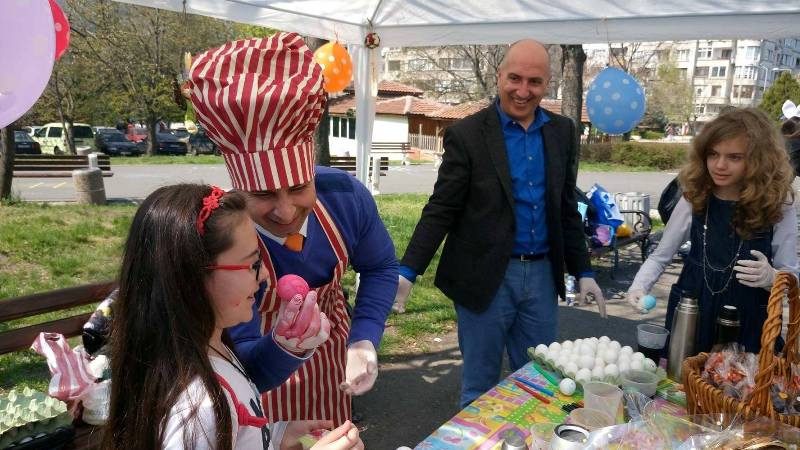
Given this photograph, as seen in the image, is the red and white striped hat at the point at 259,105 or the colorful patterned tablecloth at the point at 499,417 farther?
the colorful patterned tablecloth at the point at 499,417

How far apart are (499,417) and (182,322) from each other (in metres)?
0.96

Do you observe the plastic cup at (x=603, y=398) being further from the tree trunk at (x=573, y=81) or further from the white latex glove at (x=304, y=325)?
the tree trunk at (x=573, y=81)

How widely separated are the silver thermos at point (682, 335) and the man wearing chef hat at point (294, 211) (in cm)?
100

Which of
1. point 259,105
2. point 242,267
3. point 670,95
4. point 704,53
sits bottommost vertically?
point 242,267

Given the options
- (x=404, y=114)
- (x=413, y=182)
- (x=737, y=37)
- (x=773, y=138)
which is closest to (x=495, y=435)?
(x=773, y=138)

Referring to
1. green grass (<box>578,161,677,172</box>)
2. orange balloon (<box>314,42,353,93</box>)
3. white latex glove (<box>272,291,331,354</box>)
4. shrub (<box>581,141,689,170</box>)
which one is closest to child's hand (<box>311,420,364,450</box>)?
white latex glove (<box>272,291,331,354</box>)

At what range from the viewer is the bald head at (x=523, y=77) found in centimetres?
233

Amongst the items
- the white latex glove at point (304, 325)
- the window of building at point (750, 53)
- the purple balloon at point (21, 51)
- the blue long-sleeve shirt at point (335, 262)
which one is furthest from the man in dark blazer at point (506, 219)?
the window of building at point (750, 53)

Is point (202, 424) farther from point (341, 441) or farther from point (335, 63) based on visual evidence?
point (335, 63)

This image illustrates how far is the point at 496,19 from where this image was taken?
3977 millimetres

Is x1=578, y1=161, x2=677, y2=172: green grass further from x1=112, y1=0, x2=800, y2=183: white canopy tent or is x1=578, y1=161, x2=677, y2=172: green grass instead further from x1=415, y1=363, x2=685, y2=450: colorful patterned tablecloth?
x1=415, y1=363, x2=685, y2=450: colorful patterned tablecloth

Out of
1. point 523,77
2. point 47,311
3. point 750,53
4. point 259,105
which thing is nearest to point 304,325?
point 259,105

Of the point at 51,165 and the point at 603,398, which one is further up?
the point at 603,398

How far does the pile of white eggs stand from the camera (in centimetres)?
178
